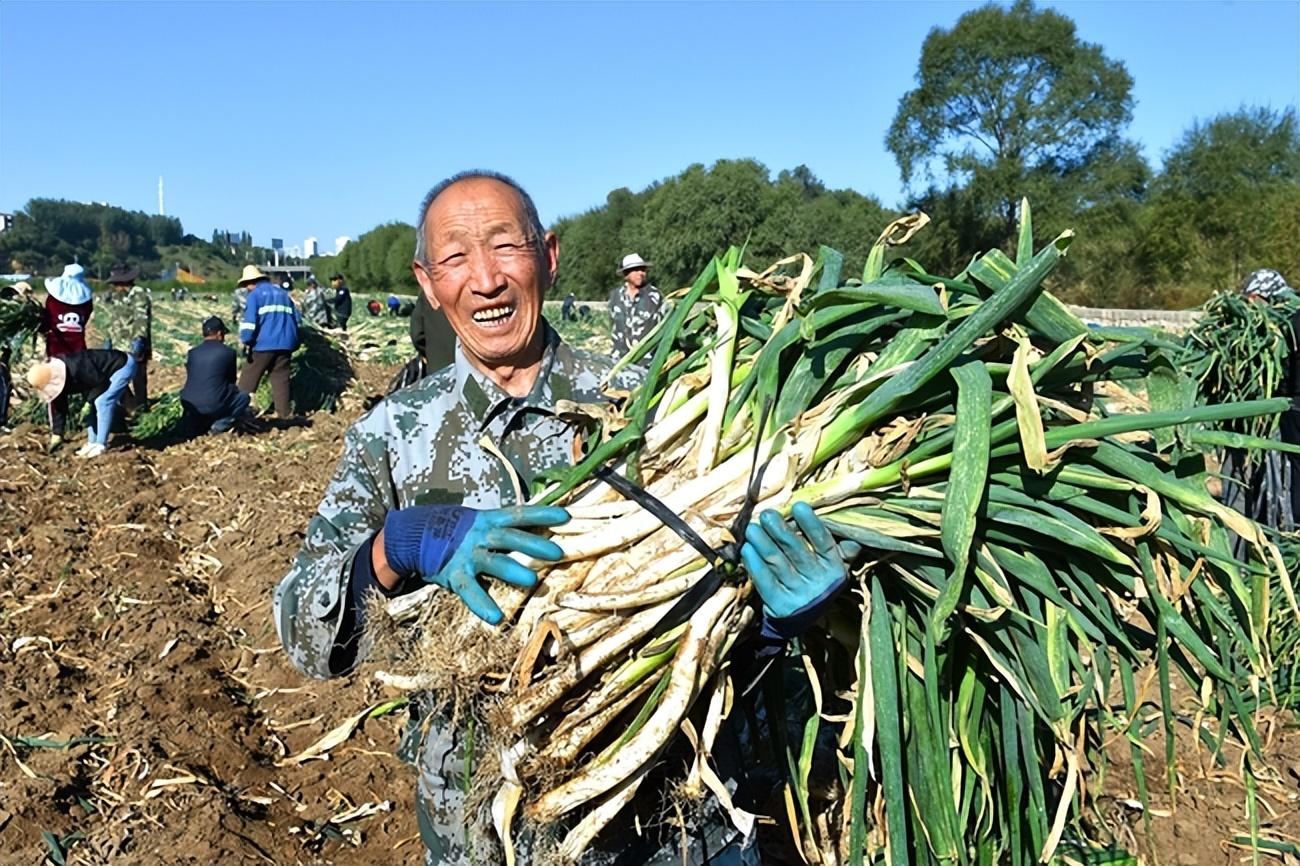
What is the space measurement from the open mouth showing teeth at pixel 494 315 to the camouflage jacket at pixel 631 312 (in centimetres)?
599

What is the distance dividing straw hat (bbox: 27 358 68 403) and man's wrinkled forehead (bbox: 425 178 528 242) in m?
7.42

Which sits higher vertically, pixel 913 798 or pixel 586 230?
pixel 586 230

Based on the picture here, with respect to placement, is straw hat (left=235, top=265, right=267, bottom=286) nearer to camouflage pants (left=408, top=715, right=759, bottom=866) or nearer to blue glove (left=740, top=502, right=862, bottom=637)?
camouflage pants (left=408, top=715, right=759, bottom=866)

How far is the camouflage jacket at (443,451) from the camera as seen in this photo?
192 cm

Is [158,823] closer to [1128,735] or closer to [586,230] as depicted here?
[1128,735]

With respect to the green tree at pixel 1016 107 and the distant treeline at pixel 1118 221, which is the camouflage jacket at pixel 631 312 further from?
the green tree at pixel 1016 107

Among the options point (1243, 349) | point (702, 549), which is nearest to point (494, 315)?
point (702, 549)

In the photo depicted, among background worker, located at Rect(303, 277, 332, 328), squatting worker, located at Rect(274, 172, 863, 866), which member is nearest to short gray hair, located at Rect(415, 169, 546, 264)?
squatting worker, located at Rect(274, 172, 863, 866)

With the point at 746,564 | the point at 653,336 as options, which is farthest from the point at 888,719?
the point at 653,336

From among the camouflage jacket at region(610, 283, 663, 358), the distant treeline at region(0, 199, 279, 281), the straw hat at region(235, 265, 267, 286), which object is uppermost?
the distant treeline at region(0, 199, 279, 281)

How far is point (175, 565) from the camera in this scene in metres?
5.66

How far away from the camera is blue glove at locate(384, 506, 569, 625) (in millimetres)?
1491

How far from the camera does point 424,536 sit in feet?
5.31

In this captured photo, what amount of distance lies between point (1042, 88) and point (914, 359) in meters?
40.6
